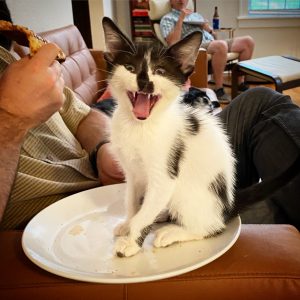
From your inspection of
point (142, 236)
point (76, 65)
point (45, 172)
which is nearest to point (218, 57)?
point (76, 65)

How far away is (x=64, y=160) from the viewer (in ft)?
4.09

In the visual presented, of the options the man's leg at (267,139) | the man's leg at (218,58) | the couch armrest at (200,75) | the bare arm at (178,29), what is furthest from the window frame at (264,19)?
the man's leg at (267,139)

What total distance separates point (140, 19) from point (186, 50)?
4635 mm

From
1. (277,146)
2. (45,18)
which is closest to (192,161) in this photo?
(277,146)

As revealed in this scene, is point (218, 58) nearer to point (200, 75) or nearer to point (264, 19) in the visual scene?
point (200, 75)

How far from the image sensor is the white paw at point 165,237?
808 mm

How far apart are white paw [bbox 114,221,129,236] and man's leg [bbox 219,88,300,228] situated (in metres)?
0.51

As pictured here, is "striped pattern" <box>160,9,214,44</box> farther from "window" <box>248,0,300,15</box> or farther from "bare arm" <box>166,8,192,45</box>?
"window" <box>248,0,300,15</box>

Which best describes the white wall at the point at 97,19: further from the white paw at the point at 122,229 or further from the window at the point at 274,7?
the white paw at the point at 122,229

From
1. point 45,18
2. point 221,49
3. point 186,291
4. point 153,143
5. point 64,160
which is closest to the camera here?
point 186,291

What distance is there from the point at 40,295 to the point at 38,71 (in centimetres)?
45

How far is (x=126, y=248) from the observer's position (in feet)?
2.55

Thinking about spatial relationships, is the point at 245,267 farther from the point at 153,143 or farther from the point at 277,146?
the point at 277,146

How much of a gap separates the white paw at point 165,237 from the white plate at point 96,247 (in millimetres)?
13
